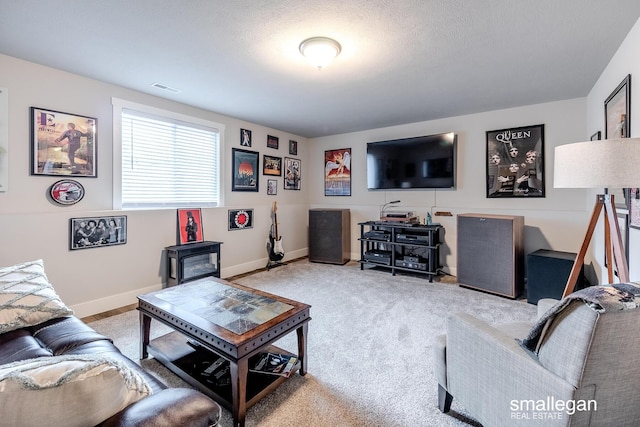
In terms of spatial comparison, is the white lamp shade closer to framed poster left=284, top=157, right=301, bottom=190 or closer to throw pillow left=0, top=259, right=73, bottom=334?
throw pillow left=0, top=259, right=73, bottom=334

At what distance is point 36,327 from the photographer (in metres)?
1.51

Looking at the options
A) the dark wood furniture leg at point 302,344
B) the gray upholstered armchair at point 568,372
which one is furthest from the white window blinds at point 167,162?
the gray upholstered armchair at point 568,372

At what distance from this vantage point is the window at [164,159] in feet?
10.3

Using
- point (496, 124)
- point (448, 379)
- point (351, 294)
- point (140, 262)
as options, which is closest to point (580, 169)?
point (448, 379)

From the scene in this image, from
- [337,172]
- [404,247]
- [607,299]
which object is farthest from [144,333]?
[337,172]

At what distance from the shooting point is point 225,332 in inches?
59.2

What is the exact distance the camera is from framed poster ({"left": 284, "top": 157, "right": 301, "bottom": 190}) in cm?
513

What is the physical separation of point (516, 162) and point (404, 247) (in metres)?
1.83

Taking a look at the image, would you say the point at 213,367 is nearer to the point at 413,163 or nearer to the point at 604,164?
the point at 604,164

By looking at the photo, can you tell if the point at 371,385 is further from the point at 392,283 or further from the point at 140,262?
the point at 140,262

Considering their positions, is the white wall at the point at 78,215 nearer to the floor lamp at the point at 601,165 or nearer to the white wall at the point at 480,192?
the white wall at the point at 480,192

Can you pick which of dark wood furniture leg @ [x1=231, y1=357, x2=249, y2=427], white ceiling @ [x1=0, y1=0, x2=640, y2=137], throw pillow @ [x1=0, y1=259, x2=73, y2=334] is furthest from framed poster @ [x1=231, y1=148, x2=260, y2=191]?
dark wood furniture leg @ [x1=231, y1=357, x2=249, y2=427]

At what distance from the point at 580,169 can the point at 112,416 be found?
201cm

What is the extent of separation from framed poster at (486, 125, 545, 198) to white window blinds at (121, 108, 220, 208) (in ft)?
12.2
